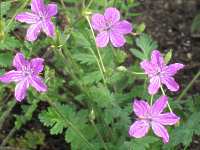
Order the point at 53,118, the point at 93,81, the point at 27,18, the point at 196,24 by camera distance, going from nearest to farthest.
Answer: the point at 27,18
the point at 53,118
the point at 93,81
the point at 196,24

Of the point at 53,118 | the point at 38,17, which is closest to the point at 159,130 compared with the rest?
the point at 53,118

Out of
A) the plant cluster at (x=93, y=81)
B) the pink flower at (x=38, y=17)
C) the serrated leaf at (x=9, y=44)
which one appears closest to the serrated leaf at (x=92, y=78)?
the plant cluster at (x=93, y=81)

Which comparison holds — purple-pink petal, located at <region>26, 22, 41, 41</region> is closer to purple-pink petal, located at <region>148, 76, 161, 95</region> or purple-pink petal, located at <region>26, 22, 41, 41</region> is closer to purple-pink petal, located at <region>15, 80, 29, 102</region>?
purple-pink petal, located at <region>15, 80, 29, 102</region>

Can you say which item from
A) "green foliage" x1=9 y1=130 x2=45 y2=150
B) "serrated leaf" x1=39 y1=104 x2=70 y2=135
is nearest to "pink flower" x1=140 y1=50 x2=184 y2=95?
"serrated leaf" x1=39 y1=104 x2=70 y2=135

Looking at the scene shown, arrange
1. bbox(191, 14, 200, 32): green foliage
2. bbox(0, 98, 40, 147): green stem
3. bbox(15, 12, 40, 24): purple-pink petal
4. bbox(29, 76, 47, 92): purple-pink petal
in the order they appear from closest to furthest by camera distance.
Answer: bbox(29, 76, 47, 92): purple-pink petal < bbox(15, 12, 40, 24): purple-pink petal < bbox(0, 98, 40, 147): green stem < bbox(191, 14, 200, 32): green foliage

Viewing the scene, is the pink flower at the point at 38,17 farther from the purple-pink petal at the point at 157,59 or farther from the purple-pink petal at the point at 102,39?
the purple-pink petal at the point at 157,59

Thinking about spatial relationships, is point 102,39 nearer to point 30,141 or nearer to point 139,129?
point 139,129
